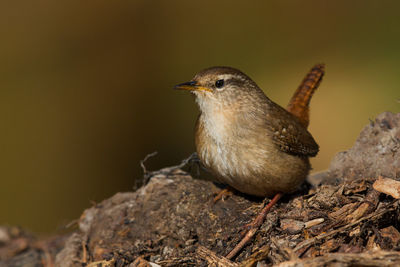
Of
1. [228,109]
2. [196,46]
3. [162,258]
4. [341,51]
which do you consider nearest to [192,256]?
[162,258]

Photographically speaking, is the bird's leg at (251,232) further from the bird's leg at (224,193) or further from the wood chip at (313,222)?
the bird's leg at (224,193)

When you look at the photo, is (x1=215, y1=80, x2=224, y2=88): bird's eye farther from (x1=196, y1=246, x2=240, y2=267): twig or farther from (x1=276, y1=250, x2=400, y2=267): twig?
(x1=276, y1=250, x2=400, y2=267): twig

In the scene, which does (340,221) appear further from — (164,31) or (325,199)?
(164,31)

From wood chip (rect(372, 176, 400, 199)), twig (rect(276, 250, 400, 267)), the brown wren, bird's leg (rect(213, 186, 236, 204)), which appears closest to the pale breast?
the brown wren

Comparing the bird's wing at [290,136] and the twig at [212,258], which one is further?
the bird's wing at [290,136]

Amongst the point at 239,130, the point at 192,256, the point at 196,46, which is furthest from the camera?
the point at 196,46

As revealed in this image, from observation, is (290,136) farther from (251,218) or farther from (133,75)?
(133,75)

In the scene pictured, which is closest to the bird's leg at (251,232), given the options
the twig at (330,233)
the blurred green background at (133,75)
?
the twig at (330,233)
